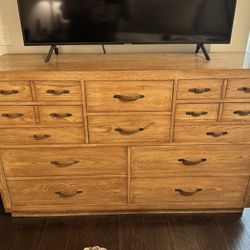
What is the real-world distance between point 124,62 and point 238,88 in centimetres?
64

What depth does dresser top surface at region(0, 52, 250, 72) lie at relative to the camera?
135 cm

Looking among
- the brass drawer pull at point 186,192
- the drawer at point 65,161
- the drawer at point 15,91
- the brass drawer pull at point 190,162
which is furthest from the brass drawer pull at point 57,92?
the brass drawer pull at point 186,192

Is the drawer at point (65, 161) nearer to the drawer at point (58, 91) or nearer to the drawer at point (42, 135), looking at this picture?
the drawer at point (42, 135)

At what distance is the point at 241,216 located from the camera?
66.7 inches

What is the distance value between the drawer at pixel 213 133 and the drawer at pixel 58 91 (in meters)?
0.60

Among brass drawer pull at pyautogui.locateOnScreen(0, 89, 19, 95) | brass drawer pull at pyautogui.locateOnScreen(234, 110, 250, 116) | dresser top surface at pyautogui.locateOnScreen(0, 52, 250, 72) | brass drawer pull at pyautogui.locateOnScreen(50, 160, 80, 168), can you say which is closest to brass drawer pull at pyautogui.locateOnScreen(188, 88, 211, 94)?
dresser top surface at pyautogui.locateOnScreen(0, 52, 250, 72)

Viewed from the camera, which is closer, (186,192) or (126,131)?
(126,131)

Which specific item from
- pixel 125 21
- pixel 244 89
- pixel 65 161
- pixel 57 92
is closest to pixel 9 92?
pixel 57 92

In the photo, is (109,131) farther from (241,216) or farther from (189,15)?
(241,216)

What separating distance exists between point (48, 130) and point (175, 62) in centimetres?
82

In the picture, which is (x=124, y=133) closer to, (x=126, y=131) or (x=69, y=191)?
(x=126, y=131)

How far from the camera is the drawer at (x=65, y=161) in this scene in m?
1.49

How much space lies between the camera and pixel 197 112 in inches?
55.5

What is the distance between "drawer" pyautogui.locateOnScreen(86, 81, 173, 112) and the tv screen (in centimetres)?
34
